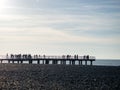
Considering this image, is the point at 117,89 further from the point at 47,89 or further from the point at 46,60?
the point at 46,60

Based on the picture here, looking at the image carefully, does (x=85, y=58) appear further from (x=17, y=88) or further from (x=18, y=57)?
(x=17, y=88)

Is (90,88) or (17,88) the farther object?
(90,88)

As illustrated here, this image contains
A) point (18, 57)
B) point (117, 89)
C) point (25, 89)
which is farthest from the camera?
point (18, 57)

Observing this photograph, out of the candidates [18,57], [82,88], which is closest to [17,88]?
[82,88]

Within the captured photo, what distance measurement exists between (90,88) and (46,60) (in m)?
85.4

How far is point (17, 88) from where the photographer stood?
35000 millimetres

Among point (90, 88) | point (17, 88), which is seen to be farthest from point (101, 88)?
point (17, 88)

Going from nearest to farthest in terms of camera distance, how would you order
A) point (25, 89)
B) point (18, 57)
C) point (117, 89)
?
point (25, 89), point (117, 89), point (18, 57)

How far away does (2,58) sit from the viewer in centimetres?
11962

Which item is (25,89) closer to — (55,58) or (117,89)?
(117,89)

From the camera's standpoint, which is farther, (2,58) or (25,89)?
(2,58)

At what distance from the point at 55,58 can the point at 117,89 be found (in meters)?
85.0

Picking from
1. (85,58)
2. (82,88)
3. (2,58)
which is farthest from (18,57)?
(82,88)

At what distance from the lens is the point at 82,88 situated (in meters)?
37.3
